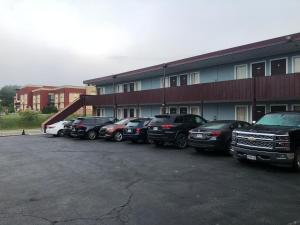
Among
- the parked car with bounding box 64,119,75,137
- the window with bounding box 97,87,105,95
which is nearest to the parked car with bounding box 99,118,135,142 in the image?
the parked car with bounding box 64,119,75,137

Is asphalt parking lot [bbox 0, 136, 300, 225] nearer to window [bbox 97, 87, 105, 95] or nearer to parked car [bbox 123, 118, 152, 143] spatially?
parked car [bbox 123, 118, 152, 143]

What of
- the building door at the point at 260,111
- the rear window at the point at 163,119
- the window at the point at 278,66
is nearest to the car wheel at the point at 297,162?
the rear window at the point at 163,119

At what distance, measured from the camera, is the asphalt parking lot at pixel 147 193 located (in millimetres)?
5652

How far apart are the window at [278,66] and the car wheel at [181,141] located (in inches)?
327

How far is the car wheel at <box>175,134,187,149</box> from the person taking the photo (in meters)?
15.8

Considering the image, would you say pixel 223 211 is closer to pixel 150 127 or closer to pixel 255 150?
pixel 255 150

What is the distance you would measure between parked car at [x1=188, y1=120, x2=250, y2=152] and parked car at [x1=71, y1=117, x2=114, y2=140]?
9997mm

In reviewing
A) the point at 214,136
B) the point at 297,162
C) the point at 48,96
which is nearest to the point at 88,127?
the point at 214,136

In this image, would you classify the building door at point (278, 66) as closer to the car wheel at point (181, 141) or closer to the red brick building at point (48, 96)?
the car wheel at point (181, 141)

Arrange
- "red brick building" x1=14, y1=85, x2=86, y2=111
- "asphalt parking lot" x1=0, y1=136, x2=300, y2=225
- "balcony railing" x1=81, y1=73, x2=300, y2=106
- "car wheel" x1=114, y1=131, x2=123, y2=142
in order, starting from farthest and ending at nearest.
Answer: "red brick building" x1=14, y1=85, x2=86, y2=111, "car wheel" x1=114, y1=131, x2=123, y2=142, "balcony railing" x1=81, y1=73, x2=300, y2=106, "asphalt parking lot" x1=0, y1=136, x2=300, y2=225


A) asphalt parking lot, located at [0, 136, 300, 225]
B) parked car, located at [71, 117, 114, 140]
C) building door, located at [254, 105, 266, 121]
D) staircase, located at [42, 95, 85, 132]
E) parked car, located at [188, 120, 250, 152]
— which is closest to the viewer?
asphalt parking lot, located at [0, 136, 300, 225]

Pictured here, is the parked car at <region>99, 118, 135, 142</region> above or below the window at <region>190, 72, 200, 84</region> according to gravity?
below

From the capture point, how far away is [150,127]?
648 inches

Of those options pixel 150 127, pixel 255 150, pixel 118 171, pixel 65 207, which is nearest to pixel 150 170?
pixel 118 171
